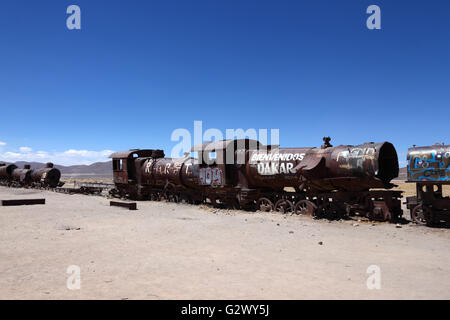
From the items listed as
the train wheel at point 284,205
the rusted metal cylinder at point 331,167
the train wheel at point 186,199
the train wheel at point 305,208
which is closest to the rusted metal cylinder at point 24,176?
the train wheel at point 186,199

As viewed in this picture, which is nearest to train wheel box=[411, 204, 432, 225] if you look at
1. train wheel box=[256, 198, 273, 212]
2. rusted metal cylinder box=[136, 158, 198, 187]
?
train wheel box=[256, 198, 273, 212]

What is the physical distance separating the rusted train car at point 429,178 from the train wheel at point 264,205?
6618 millimetres

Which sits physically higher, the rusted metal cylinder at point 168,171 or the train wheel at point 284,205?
the rusted metal cylinder at point 168,171

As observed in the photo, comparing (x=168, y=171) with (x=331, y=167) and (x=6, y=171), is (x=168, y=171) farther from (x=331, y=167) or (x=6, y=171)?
(x=6, y=171)

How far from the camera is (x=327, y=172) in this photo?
583 inches

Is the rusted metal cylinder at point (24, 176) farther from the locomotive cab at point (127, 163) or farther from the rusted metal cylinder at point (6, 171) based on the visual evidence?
the locomotive cab at point (127, 163)

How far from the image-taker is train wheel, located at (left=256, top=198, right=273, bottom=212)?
1723 centimetres

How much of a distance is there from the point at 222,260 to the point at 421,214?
8.99 m

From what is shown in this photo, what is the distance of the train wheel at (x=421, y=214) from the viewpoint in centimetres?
1221

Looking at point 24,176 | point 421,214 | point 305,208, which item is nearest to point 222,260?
point 305,208
